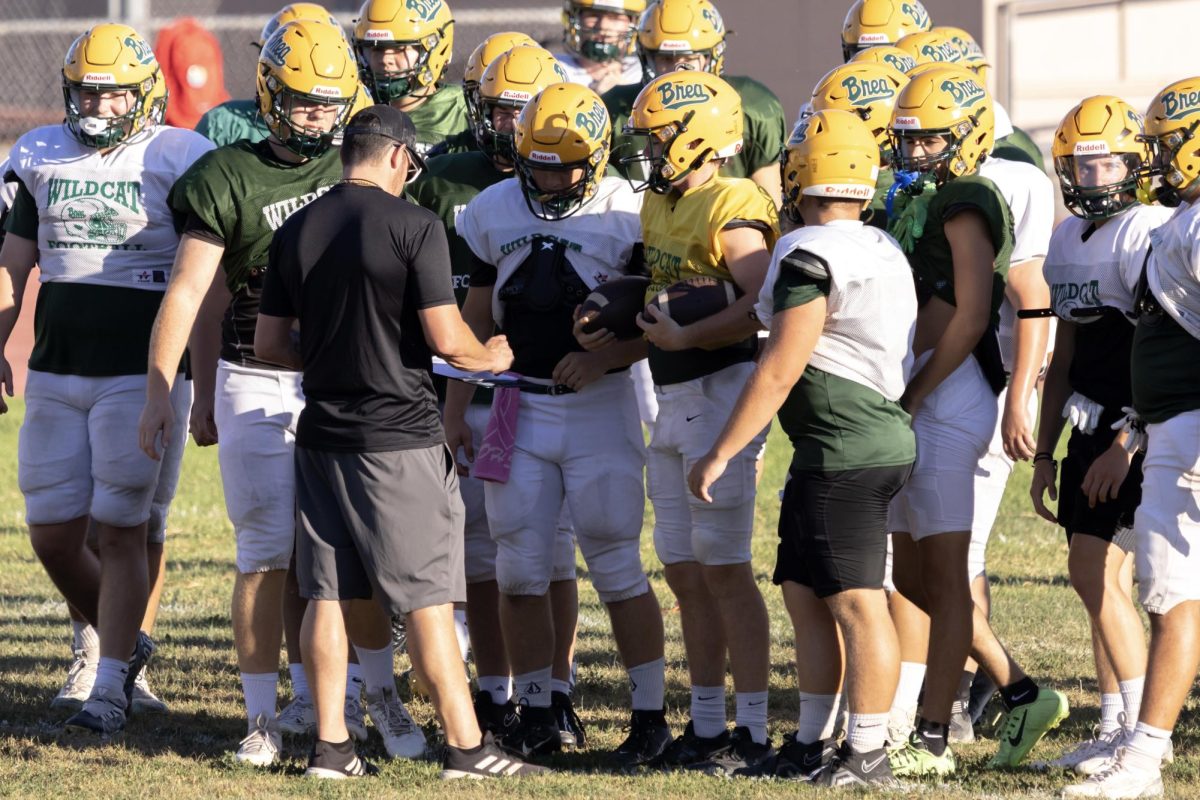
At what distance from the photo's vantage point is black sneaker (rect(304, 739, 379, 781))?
4.96 metres

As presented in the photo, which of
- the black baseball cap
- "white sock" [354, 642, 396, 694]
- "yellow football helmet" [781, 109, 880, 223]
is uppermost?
the black baseball cap

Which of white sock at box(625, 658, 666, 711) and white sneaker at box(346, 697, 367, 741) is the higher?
white sock at box(625, 658, 666, 711)

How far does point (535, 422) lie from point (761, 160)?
196cm

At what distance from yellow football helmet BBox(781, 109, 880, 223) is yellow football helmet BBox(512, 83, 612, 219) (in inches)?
25.8

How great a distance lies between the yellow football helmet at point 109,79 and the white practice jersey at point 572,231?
1.37 m

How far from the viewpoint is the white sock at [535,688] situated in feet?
17.9

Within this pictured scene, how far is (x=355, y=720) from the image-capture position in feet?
18.6

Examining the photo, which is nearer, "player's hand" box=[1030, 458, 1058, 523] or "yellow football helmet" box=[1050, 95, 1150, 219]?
"yellow football helmet" box=[1050, 95, 1150, 219]

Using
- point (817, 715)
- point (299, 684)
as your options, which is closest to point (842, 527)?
point (817, 715)

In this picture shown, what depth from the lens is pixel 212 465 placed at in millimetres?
12367

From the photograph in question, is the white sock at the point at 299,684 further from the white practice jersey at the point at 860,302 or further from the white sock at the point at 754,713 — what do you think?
the white practice jersey at the point at 860,302

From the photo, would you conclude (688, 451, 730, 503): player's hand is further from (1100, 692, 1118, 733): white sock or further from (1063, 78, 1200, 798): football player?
(1100, 692, 1118, 733): white sock

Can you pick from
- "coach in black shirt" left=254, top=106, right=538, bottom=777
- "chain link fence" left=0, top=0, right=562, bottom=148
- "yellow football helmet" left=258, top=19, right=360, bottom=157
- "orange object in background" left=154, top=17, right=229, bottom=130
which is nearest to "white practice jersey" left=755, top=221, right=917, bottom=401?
"coach in black shirt" left=254, top=106, right=538, bottom=777

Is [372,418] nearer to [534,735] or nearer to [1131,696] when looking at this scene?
[534,735]
